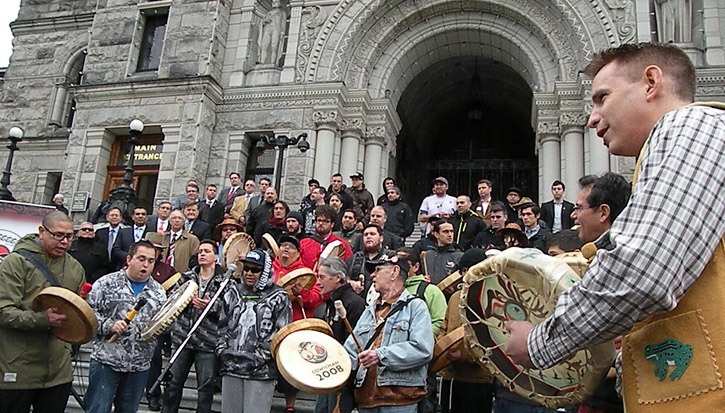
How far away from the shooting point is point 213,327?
5688 millimetres

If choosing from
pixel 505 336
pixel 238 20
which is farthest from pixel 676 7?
pixel 505 336

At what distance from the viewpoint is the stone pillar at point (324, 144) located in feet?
45.8

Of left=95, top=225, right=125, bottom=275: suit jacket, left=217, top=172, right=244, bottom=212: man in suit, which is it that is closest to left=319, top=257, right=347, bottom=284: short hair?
left=95, top=225, right=125, bottom=275: suit jacket

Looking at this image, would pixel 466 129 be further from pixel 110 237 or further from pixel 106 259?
pixel 106 259

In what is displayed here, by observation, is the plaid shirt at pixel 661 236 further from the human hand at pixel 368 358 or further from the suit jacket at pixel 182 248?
the suit jacket at pixel 182 248

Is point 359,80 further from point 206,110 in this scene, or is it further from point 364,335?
point 364,335

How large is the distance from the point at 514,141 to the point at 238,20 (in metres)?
11.6

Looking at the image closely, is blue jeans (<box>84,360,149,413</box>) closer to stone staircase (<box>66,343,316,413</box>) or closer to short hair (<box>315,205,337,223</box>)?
stone staircase (<box>66,343,316,413</box>)

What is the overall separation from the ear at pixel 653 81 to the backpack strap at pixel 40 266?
441 cm

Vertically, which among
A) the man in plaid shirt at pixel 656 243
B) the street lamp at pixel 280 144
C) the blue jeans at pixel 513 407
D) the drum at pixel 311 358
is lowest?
the blue jeans at pixel 513 407

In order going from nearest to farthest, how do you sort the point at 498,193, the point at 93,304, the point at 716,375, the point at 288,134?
1. the point at 716,375
2. the point at 93,304
3. the point at 288,134
4. the point at 498,193

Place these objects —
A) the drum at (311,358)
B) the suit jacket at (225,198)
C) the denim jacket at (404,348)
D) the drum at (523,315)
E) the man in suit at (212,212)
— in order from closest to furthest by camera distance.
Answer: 1. the drum at (523,315)
2. the drum at (311,358)
3. the denim jacket at (404,348)
4. the man in suit at (212,212)
5. the suit jacket at (225,198)

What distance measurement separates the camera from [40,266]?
4449 millimetres

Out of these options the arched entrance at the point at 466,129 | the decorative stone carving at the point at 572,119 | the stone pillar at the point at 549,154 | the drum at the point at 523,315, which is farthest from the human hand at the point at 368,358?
the arched entrance at the point at 466,129
